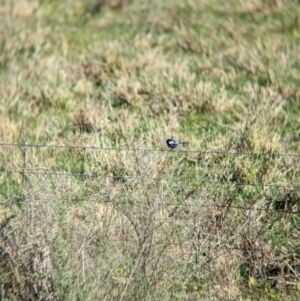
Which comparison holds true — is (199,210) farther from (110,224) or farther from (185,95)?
(185,95)

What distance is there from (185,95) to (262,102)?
86 centimetres

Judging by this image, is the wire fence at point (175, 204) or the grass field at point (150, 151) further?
the wire fence at point (175, 204)

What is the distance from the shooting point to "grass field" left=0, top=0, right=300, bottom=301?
4.27m

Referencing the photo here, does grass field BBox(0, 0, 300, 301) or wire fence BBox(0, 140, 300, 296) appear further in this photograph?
wire fence BBox(0, 140, 300, 296)

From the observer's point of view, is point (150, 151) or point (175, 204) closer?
point (175, 204)

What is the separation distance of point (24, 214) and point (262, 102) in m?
3.20

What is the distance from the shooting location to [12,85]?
290 inches

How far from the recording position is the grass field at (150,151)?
4270 millimetres

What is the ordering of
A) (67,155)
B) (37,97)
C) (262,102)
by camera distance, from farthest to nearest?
(37,97) → (262,102) → (67,155)

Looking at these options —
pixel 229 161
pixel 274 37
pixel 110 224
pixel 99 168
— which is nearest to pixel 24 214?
pixel 110 224

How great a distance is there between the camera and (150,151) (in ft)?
16.6

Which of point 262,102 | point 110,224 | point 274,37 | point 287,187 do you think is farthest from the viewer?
point 274,37

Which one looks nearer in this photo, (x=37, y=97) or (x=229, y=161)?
(x=229, y=161)

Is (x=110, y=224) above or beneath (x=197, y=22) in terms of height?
above
